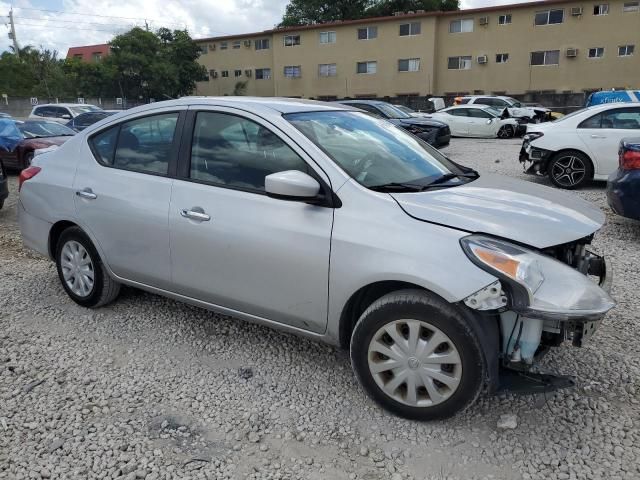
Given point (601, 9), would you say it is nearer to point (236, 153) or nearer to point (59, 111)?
point (59, 111)

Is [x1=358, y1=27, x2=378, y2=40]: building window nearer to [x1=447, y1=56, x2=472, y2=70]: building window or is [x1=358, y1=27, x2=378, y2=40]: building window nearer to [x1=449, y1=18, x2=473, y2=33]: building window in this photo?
[x1=449, y1=18, x2=473, y2=33]: building window

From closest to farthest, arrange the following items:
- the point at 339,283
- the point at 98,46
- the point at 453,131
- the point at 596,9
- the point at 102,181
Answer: the point at 339,283 → the point at 102,181 → the point at 453,131 → the point at 596,9 → the point at 98,46

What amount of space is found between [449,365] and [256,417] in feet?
3.50

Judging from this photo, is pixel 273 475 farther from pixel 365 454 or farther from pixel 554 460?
pixel 554 460

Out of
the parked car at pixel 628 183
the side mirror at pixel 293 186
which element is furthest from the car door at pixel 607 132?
the side mirror at pixel 293 186

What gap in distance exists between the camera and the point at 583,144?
336 inches

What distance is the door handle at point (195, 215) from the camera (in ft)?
10.2

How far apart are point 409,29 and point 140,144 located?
37526mm

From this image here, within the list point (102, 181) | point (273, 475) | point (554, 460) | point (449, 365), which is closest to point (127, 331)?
point (102, 181)

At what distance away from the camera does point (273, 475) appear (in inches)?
91.5

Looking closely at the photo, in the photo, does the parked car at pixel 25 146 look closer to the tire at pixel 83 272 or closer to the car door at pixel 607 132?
the tire at pixel 83 272

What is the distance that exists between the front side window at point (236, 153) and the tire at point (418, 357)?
3.05 ft

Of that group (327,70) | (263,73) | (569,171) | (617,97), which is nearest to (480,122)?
(617,97)

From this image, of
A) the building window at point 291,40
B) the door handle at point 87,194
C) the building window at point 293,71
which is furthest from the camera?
the building window at point 293,71
